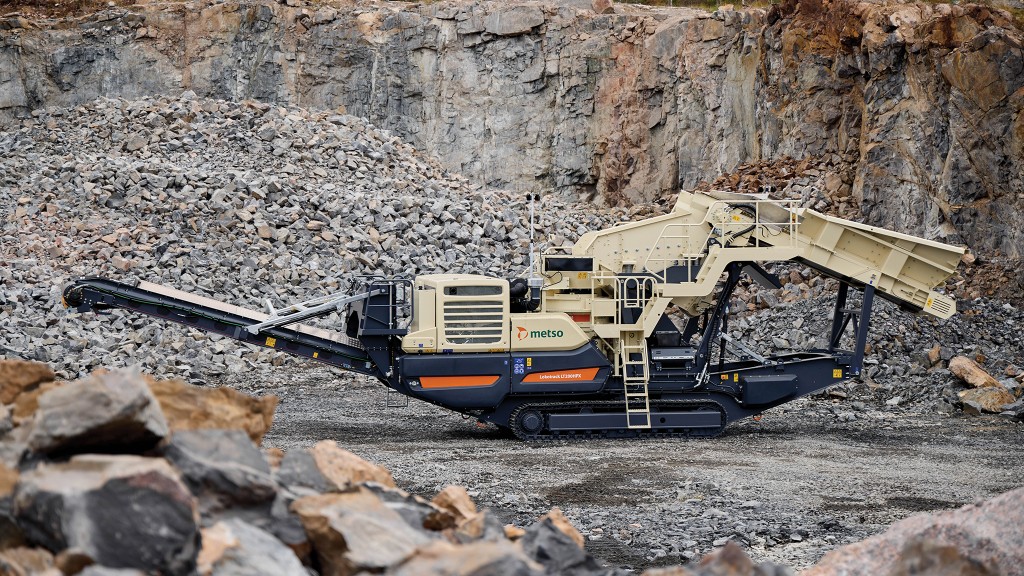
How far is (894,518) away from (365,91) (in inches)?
1097

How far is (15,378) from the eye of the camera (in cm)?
629

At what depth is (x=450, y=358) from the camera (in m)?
12.8

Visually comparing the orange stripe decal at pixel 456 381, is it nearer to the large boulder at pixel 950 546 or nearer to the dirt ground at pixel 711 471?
the dirt ground at pixel 711 471

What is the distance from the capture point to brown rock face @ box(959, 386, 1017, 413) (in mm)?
15094

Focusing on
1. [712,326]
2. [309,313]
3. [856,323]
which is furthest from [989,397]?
[309,313]

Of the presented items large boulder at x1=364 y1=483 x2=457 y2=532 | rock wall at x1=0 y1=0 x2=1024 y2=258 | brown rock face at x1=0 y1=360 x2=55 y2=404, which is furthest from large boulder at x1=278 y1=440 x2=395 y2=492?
rock wall at x1=0 y1=0 x2=1024 y2=258

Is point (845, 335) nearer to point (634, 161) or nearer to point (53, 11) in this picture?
point (634, 161)

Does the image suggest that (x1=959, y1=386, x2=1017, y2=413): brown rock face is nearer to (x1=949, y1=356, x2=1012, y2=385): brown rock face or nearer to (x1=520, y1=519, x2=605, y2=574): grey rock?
(x1=949, y1=356, x2=1012, y2=385): brown rock face

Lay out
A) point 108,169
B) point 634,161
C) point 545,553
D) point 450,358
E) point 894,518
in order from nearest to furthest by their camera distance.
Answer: point 545,553, point 894,518, point 450,358, point 108,169, point 634,161

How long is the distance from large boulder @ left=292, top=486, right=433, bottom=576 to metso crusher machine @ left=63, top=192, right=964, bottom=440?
741cm

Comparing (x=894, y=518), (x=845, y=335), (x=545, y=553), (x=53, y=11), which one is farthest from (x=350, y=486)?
(x=53, y=11)

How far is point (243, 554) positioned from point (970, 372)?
13.7m

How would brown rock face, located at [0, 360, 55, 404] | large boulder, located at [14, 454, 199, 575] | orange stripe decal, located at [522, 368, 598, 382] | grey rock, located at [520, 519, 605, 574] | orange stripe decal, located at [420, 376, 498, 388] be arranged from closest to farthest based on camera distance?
large boulder, located at [14, 454, 199, 575] → grey rock, located at [520, 519, 605, 574] → brown rock face, located at [0, 360, 55, 404] → orange stripe decal, located at [420, 376, 498, 388] → orange stripe decal, located at [522, 368, 598, 382]

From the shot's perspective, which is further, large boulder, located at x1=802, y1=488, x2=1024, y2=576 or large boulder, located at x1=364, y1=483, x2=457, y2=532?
large boulder, located at x1=364, y1=483, x2=457, y2=532
